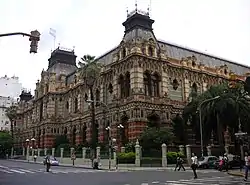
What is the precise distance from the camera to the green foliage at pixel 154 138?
41.5m

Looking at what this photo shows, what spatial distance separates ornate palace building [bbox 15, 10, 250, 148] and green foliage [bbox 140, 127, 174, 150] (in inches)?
79.2

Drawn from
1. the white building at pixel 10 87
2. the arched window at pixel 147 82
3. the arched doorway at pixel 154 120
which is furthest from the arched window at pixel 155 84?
the white building at pixel 10 87

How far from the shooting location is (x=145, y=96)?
4541 cm

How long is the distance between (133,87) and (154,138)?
7.60 metres

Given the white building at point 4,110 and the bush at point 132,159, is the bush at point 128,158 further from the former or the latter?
the white building at point 4,110

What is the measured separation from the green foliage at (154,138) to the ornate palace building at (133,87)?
201cm

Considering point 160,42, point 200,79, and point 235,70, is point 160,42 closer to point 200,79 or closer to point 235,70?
point 200,79

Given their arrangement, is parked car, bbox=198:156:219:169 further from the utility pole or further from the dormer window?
the utility pole

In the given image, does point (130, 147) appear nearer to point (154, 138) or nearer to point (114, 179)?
point (154, 138)

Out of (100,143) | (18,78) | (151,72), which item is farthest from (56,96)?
(18,78)

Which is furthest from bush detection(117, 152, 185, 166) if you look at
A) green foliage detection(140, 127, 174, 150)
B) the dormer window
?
the dormer window

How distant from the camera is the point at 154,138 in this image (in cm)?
4166

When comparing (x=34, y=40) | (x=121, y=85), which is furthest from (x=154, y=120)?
(x=34, y=40)

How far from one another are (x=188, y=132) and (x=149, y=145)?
1055 centimetres
